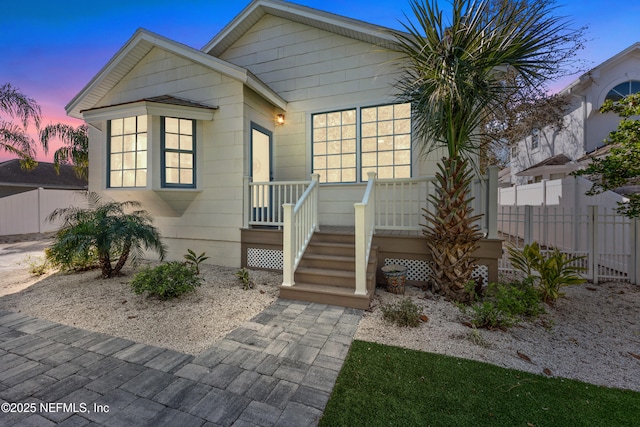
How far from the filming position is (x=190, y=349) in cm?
290

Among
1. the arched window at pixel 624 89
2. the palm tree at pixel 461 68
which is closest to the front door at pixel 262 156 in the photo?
the palm tree at pixel 461 68

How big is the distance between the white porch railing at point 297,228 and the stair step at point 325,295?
6.1 inches

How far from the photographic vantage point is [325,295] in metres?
4.20

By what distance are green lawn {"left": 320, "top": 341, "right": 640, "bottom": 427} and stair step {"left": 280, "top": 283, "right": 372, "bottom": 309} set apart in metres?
1.31

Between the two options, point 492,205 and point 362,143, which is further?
point 362,143

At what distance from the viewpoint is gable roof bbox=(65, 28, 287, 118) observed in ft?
19.2

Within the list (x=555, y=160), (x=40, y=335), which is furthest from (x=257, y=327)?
(x=555, y=160)

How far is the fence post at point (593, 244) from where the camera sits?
5406mm

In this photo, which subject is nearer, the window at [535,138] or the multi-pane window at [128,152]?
the multi-pane window at [128,152]

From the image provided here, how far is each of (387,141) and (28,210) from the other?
15.6 metres

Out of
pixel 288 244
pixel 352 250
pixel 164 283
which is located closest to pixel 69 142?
pixel 164 283

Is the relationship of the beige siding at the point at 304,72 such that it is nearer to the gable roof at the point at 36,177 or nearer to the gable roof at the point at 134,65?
the gable roof at the point at 134,65

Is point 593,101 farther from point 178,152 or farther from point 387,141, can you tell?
point 178,152

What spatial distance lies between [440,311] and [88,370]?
4.14 meters
